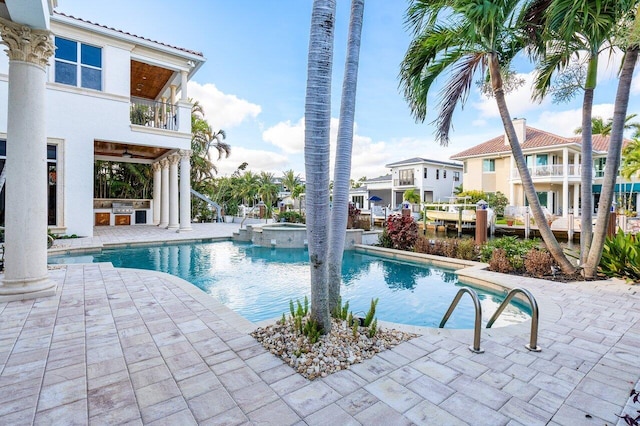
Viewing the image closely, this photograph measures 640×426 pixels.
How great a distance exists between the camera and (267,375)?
3.09m

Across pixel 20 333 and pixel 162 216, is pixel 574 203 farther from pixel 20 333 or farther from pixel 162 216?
pixel 20 333

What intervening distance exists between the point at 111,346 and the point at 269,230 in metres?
10.5

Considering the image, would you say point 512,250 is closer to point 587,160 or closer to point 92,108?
point 587,160

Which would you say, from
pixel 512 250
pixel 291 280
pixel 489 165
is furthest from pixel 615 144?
pixel 489 165

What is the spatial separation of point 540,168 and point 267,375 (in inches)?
1177

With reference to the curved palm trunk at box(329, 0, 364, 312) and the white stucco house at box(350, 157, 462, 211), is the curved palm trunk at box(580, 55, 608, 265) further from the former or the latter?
the white stucco house at box(350, 157, 462, 211)

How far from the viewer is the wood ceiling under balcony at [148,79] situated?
1554 centimetres

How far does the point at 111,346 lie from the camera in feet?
12.0

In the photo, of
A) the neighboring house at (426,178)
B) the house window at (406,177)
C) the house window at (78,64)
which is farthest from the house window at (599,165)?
the house window at (78,64)

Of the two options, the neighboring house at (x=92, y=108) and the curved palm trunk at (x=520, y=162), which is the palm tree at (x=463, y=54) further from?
the neighboring house at (x=92, y=108)

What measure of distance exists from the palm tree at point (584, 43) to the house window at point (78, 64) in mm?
15717

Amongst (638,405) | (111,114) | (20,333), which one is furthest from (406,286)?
(111,114)

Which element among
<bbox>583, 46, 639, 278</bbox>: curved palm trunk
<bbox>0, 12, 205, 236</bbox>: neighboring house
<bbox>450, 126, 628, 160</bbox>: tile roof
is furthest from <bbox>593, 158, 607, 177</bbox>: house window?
<bbox>0, 12, 205, 236</bbox>: neighboring house

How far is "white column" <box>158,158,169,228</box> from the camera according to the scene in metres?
18.3
